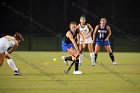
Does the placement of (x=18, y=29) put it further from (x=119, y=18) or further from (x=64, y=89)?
(x=64, y=89)

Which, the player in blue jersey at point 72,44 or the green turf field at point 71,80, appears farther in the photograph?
the player in blue jersey at point 72,44

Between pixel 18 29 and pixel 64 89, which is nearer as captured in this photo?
pixel 64 89

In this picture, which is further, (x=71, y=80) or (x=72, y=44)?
(x=72, y=44)

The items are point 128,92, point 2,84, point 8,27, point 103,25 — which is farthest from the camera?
point 8,27

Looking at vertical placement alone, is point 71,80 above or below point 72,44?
below

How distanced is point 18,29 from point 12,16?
0.82 meters

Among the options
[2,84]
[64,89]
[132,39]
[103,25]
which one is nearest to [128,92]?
[64,89]

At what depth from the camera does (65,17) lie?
31.1 metres

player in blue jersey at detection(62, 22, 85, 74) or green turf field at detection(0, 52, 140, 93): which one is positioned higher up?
player in blue jersey at detection(62, 22, 85, 74)

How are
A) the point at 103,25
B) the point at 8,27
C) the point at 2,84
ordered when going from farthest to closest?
1. the point at 8,27
2. the point at 103,25
3. the point at 2,84

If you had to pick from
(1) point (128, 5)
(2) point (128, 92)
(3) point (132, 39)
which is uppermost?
(1) point (128, 5)

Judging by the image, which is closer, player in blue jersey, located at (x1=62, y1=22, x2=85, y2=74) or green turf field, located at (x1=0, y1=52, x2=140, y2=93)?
green turf field, located at (x1=0, y1=52, x2=140, y2=93)

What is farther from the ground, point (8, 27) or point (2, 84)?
point (8, 27)

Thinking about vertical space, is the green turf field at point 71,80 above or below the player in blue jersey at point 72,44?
below
